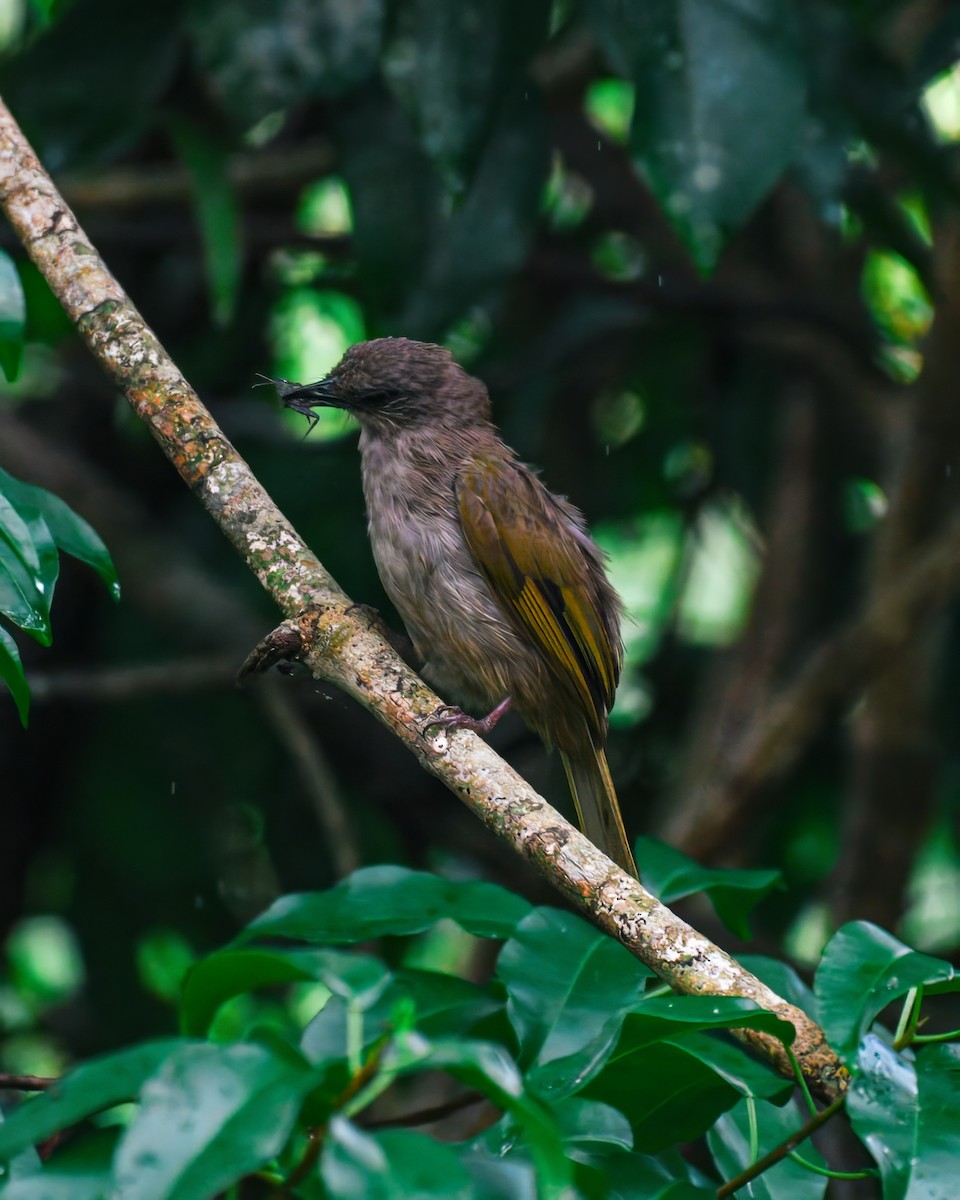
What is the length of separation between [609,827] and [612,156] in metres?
2.81

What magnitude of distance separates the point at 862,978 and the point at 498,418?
3570 mm

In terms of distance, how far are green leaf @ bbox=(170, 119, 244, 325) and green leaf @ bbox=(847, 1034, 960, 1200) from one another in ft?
8.98

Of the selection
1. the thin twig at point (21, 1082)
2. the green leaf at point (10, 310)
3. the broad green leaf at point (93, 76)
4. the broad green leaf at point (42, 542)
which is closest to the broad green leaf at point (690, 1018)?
the thin twig at point (21, 1082)

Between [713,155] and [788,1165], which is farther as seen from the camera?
[713,155]

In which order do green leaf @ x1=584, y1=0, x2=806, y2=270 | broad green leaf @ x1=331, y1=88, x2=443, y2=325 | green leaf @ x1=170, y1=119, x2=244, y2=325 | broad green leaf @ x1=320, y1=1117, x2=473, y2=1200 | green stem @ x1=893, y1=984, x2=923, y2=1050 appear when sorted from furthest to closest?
green leaf @ x1=170, y1=119, x2=244, y2=325 < broad green leaf @ x1=331, y1=88, x2=443, y2=325 < green leaf @ x1=584, y1=0, x2=806, y2=270 < green stem @ x1=893, y1=984, x2=923, y2=1050 < broad green leaf @ x1=320, y1=1117, x2=473, y2=1200

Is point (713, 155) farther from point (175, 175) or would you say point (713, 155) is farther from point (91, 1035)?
point (91, 1035)

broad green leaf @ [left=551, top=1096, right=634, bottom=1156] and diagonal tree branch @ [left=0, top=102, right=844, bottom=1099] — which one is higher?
diagonal tree branch @ [left=0, top=102, right=844, bottom=1099]

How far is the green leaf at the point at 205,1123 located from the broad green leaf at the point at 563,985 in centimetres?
49

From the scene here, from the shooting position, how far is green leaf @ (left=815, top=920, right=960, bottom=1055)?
5.25ft

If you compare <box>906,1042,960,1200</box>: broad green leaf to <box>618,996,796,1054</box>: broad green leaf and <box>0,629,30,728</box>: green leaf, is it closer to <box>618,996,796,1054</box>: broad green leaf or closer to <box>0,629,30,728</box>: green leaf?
<box>618,996,796,1054</box>: broad green leaf

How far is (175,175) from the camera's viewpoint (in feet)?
15.7

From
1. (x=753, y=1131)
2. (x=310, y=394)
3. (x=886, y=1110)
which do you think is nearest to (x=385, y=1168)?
(x=886, y=1110)

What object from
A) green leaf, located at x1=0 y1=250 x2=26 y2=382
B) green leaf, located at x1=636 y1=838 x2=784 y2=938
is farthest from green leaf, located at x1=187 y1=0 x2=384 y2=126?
green leaf, located at x1=636 y1=838 x2=784 y2=938

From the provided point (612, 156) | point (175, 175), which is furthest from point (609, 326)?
point (175, 175)
